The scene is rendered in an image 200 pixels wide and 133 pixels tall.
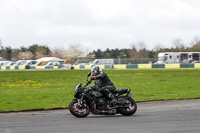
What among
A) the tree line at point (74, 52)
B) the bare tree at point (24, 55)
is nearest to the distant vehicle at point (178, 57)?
the tree line at point (74, 52)

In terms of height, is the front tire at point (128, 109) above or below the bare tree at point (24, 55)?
below

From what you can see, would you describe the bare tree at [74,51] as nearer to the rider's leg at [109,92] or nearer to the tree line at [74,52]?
the tree line at [74,52]

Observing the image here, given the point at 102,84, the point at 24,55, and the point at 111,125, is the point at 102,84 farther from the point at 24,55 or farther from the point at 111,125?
the point at 24,55

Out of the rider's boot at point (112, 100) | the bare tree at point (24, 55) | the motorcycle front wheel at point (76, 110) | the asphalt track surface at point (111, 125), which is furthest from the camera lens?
the bare tree at point (24, 55)

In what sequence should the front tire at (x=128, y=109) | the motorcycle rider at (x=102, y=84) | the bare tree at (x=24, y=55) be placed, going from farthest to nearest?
1. the bare tree at (x=24, y=55)
2. the front tire at (x=128, y=109)
3. the motorcycle rider at (x=102, y=84)

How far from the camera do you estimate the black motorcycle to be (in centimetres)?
1016

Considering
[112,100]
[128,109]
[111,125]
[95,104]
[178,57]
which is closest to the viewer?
[111,125]

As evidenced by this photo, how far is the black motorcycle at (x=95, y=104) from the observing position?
1016cm

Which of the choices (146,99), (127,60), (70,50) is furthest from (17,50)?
(146,99)

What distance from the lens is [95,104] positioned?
34.2 feet

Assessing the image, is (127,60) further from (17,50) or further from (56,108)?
(17,50)

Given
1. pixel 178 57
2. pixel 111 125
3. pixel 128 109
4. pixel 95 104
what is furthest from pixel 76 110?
pixel 178 57

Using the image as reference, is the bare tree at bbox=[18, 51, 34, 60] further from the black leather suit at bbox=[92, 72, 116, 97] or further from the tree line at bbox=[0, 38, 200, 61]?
the black leather suit at bbox=[92, 72, 116, 97]

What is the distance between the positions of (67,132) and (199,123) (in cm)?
323
